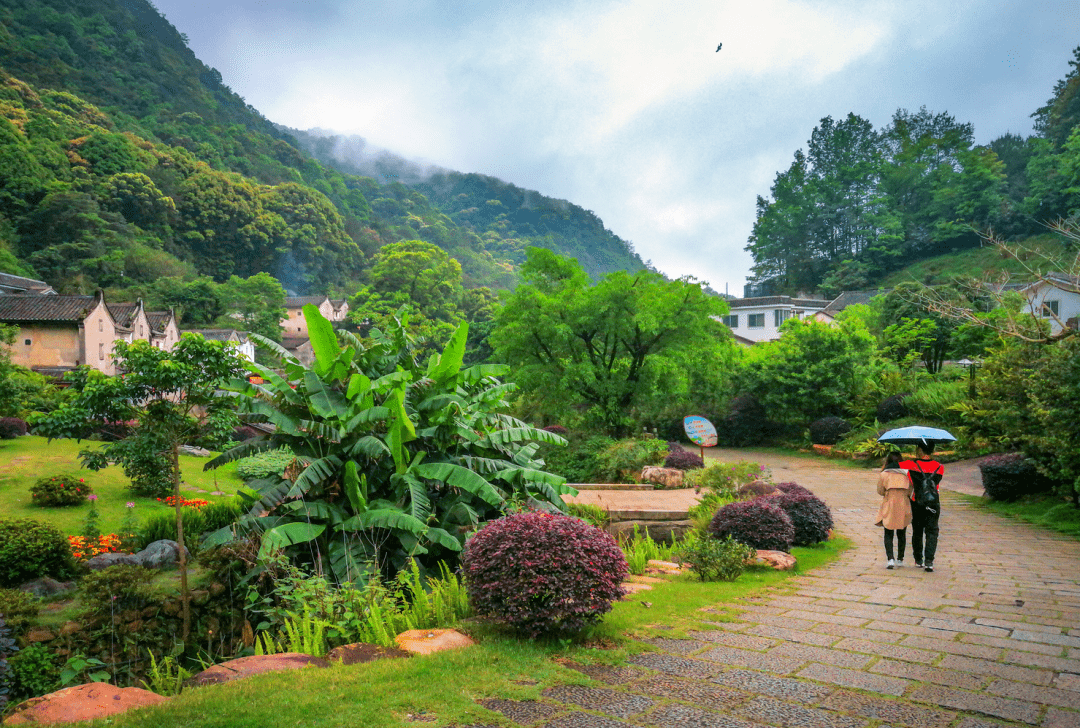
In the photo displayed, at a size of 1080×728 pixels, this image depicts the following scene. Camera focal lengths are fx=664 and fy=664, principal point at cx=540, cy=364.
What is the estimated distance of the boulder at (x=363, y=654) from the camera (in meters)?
4.50

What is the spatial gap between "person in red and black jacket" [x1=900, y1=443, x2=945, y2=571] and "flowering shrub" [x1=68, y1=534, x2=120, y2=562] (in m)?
12.1

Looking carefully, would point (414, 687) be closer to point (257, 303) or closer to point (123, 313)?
point (123, 313)

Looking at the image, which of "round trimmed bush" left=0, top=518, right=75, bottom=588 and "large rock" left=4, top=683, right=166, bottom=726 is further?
"round trimmed bush" left=0, top=518, right=75, bottom=588

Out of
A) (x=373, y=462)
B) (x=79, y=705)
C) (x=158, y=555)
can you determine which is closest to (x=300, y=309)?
(x=158, y=555)

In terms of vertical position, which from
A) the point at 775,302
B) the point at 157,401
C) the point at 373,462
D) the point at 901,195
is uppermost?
the point at 901,195

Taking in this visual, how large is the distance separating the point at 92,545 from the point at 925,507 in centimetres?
1253

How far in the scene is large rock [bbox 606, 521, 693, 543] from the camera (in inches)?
429

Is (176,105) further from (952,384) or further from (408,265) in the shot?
(952,384)

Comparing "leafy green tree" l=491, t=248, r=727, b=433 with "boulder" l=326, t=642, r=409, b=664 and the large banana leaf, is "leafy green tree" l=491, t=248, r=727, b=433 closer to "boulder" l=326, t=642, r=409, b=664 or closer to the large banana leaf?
the large banana leaf

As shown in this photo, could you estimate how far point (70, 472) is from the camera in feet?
52.0

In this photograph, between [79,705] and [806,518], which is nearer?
[79,705]

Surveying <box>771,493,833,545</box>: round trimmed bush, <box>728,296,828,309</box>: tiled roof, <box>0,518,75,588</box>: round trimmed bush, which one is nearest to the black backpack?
<box>771,493,833,545</box>: round trimmed bush

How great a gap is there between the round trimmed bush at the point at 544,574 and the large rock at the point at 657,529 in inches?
228

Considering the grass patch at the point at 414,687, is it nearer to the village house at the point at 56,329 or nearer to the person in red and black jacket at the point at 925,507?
the person in red and black jacket at the point at 925,507
